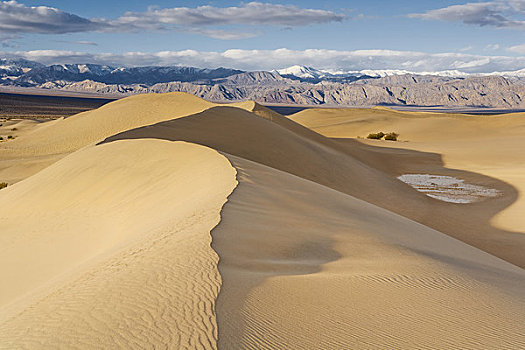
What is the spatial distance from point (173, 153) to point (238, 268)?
353 inches

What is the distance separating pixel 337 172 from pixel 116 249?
12849mm

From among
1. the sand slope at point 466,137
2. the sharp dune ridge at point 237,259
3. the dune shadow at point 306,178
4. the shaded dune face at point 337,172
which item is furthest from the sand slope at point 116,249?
the sand slope at point 466,137

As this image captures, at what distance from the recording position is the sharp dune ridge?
12.6 feet

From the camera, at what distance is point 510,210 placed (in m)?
15.4

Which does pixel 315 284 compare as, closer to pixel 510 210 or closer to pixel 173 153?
pixel 173 153

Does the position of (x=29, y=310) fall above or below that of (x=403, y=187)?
above

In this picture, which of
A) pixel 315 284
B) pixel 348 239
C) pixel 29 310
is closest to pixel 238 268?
pixel 315 284

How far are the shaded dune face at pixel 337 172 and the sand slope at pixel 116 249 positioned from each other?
4109mm

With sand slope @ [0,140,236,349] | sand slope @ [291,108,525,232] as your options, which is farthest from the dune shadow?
sand slope @ [291,108,525,232]

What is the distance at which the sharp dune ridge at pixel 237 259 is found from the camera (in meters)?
3.85

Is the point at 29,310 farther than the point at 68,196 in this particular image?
No

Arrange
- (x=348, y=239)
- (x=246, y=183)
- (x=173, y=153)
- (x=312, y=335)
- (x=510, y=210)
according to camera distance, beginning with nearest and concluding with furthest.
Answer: (x=312, y=335)
(x=348, y=239)
(x=246, y=183)
(x=173, y=153)
(x=510, y=210)

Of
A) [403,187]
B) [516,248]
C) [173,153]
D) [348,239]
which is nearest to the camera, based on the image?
[348,239]

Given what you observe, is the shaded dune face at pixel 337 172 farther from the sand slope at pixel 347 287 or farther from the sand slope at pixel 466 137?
the sand slope at pixel 347 287
